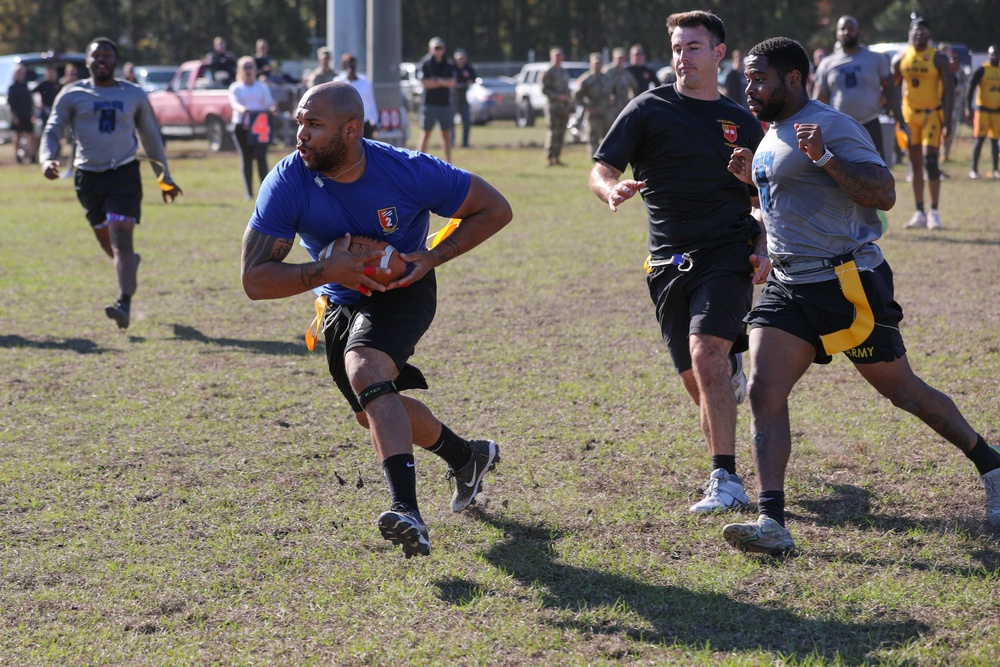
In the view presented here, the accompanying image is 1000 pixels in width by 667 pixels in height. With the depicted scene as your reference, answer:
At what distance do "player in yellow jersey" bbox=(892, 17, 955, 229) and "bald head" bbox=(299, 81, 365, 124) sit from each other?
10.4 meters

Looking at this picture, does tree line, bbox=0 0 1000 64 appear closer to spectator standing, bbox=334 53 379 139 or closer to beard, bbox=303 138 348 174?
spectator standing, bbox=334 53 379 139

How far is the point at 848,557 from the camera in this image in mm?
4617

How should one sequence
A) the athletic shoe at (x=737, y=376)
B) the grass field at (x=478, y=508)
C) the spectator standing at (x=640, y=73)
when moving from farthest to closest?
the spectator standing at (x=640, y=73), the athletic shoe at (x=737, y=376), the grass field at (x=478, y=508)

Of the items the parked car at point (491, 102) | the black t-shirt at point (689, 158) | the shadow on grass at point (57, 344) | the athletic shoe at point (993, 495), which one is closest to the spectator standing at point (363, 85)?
the shadow on grass at point (57, 344)

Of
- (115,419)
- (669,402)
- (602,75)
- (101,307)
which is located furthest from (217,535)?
(602,75)

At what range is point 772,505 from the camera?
460 cm

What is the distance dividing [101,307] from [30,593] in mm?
6300

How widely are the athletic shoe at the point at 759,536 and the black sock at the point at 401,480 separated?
117 cm

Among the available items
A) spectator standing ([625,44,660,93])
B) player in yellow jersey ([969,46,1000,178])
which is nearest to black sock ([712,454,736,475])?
player in yellow jersey ([969,46,1000,178])

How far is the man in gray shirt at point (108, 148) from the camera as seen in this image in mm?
9367

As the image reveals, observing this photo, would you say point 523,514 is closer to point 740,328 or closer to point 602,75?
point 740,328

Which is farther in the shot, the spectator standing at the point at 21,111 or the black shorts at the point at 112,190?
the spectator standing at the point at 21,111

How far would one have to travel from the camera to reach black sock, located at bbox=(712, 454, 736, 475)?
5172 mm

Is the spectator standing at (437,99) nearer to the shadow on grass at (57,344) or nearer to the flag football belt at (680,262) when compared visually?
the shadow on grass at (57,344)
